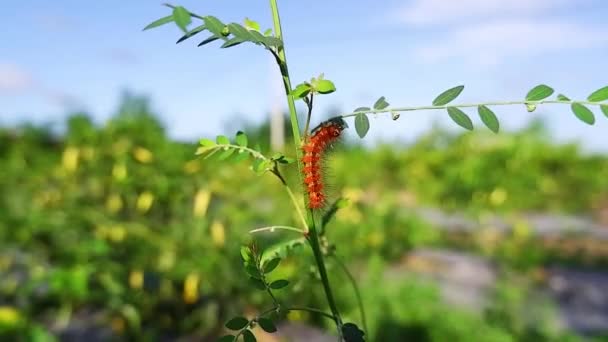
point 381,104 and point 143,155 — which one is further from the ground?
point 381,104

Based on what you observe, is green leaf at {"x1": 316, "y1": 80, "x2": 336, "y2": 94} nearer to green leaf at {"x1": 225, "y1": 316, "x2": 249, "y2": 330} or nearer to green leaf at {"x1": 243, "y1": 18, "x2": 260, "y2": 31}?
green leaf at {"x1": 243, "y1": 18, "x2": 260, "y2": 31}

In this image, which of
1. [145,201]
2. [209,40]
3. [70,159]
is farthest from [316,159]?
[70,159]

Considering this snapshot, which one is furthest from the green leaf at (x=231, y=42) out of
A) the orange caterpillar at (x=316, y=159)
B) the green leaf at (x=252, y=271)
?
the green leaf at (x=252, y=271)

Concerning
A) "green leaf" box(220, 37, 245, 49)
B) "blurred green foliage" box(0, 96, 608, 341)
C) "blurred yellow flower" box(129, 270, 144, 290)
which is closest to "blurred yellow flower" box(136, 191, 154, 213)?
"blurred green foliage" box(0, 96, 608, 341)

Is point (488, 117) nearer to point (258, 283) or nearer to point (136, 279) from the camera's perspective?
point (258, 283)

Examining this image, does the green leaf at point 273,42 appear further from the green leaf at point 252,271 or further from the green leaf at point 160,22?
the green leaf at point 252,271
